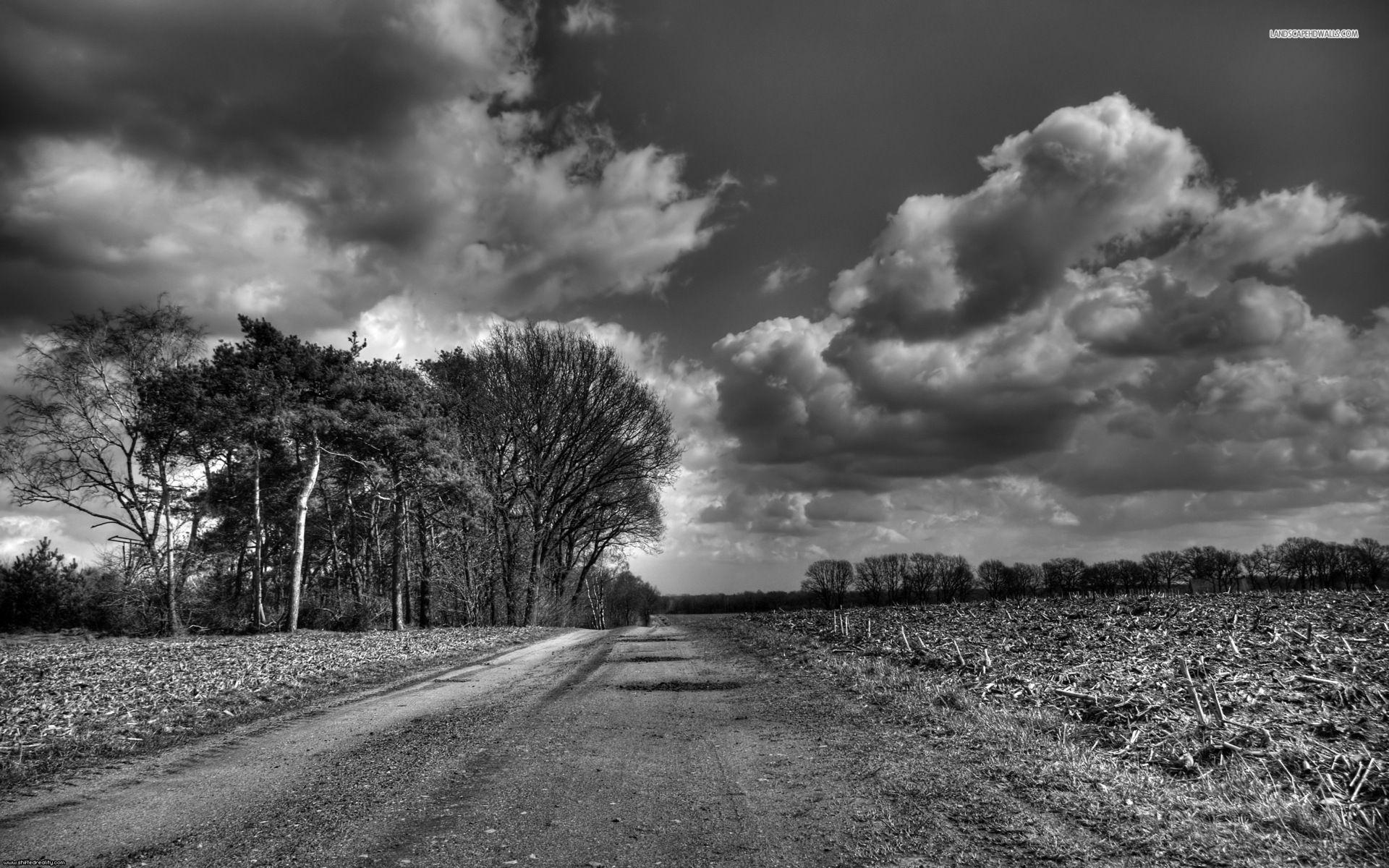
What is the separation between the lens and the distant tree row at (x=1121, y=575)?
200ft

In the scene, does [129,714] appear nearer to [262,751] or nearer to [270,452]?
[262,751]

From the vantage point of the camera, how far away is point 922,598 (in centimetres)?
8644

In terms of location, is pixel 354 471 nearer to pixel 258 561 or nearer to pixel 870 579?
pixel 258 561

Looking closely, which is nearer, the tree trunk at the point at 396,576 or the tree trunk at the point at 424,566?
the tree trunk at the point at 396,576

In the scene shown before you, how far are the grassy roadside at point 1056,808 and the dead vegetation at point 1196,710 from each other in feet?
0.08

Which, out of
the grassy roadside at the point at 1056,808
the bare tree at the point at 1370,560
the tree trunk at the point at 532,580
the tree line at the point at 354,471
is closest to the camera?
the grassy roadside at the point at 1056,808

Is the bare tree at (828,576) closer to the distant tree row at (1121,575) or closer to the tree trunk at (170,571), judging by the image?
the distant tree row at (1121,575)

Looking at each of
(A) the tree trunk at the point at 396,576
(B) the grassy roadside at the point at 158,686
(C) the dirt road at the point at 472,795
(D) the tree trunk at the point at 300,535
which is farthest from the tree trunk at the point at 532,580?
(C) the dirt road at the point at 472,795

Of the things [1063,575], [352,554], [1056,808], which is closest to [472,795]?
[1056,808]

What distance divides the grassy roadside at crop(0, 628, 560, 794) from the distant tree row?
49437mm

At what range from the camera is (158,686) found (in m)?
10.2

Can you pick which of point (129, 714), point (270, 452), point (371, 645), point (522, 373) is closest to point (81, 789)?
point (129, 714)

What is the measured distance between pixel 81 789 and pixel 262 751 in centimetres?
135

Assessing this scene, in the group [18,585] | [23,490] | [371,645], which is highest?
[23,490]
